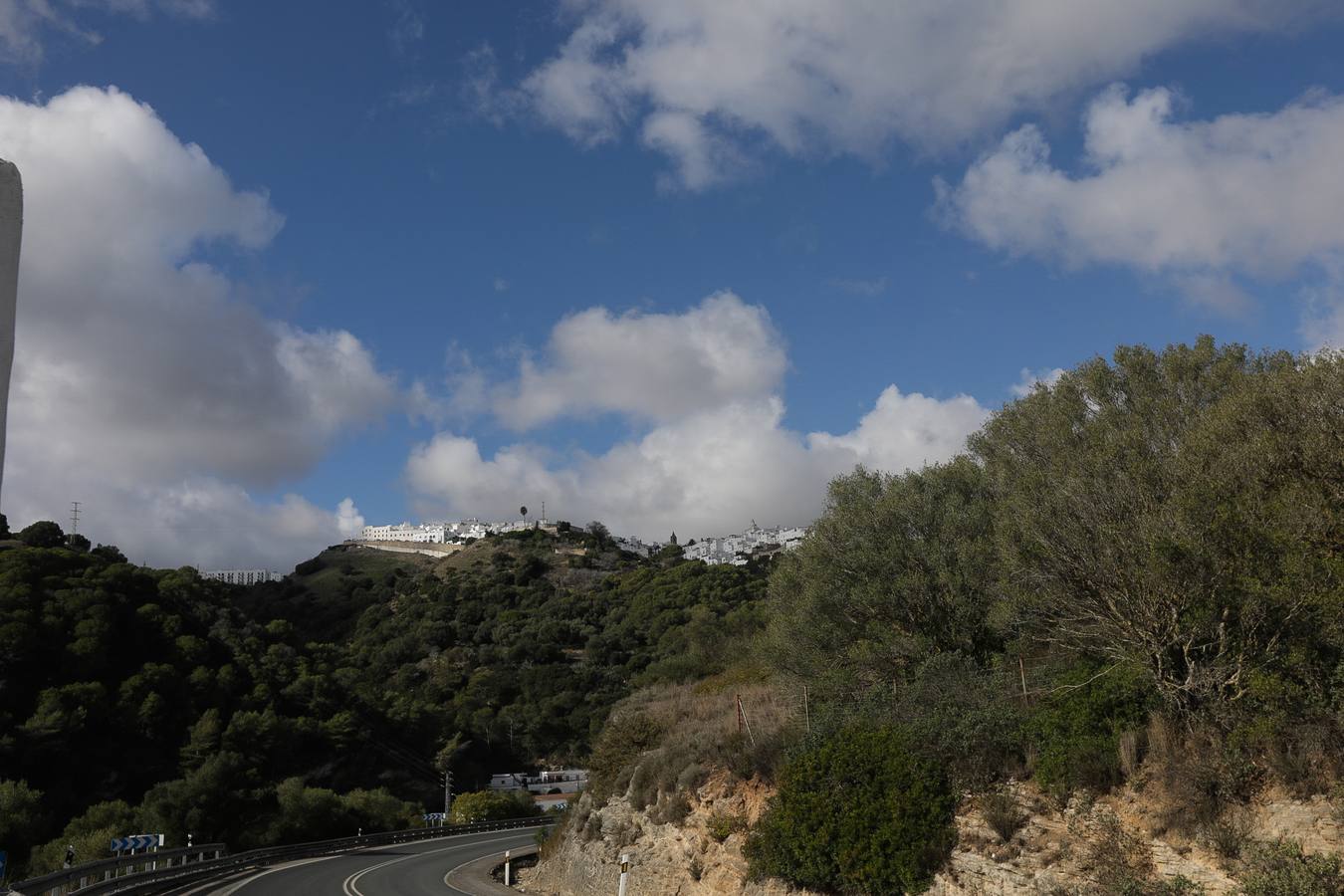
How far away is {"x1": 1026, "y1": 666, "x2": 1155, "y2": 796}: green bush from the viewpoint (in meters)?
14.4

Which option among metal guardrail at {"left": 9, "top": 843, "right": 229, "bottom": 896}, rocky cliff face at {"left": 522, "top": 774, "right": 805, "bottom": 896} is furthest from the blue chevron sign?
rocky cliff face at {"left": 522, "top": 774, "right": 805, "bottom": 896}

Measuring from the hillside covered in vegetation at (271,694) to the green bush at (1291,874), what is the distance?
33.2 m

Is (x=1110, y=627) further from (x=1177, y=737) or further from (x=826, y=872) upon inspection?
(x=826, y=872)

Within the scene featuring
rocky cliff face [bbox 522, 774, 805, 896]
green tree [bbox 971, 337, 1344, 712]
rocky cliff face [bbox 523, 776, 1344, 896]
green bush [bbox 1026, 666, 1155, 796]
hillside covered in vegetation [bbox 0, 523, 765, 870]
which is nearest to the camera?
rocky cliff face [bbox 523, 776, 1344, 896]

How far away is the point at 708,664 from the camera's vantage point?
152 ft

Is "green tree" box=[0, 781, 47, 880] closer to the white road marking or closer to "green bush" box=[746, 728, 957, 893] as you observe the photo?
the white road marking

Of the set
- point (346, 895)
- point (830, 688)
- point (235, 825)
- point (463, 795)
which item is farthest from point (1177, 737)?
point (463, 795)

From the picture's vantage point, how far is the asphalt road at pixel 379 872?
2648cm

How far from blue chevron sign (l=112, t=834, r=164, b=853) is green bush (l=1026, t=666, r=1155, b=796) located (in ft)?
88.3

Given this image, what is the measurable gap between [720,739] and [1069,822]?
1084cm

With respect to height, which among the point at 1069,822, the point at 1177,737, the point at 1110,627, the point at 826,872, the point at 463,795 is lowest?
the point at 463,795

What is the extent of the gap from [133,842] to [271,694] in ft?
101

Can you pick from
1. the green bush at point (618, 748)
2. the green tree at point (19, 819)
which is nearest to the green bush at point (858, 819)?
the green bush at point (618, 748)

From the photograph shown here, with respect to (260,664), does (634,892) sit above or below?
below
